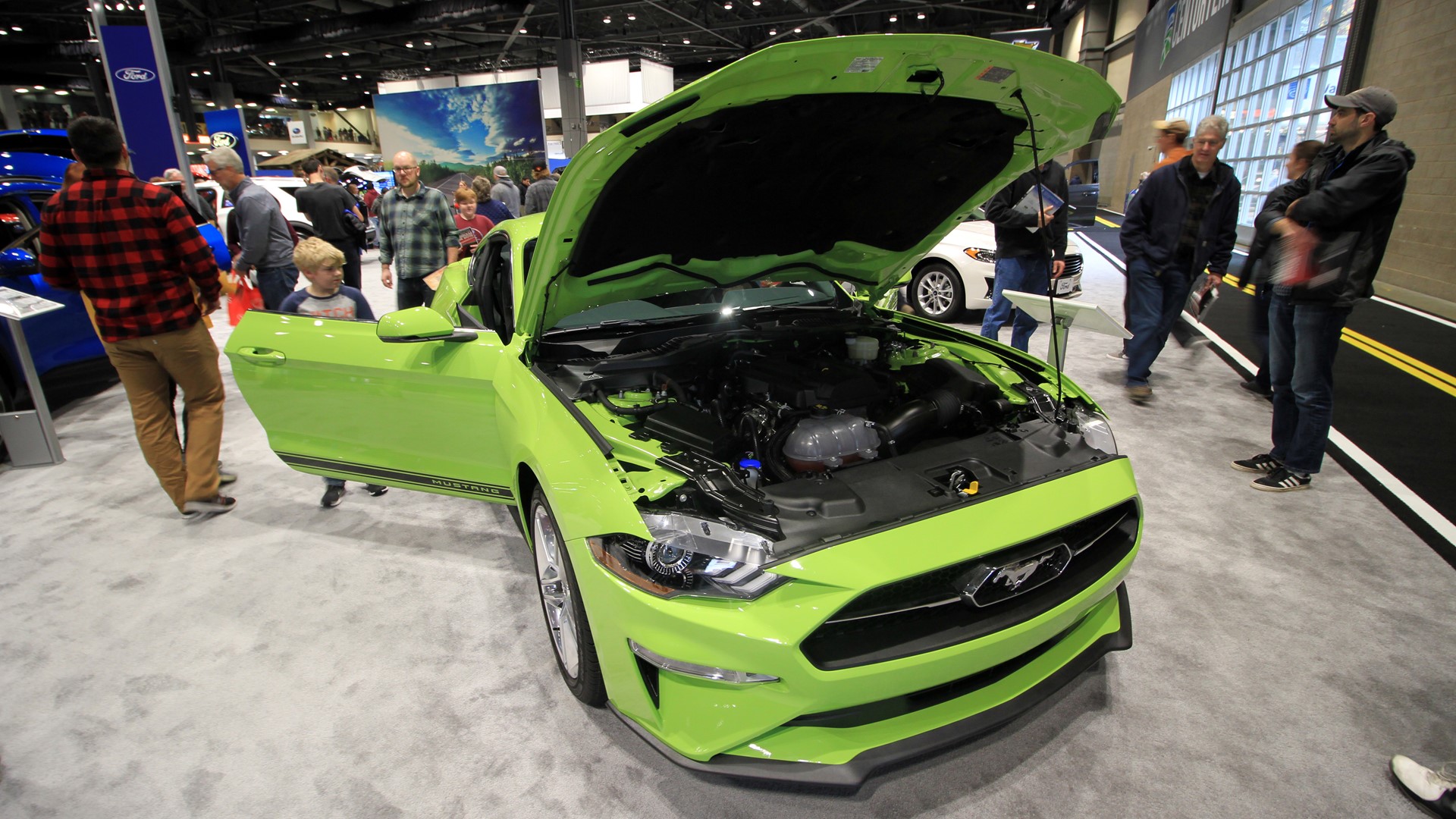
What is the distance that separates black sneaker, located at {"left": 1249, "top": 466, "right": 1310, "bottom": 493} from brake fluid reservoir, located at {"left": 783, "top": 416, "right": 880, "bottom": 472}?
2.63 meters

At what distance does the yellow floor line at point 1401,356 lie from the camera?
4922mm

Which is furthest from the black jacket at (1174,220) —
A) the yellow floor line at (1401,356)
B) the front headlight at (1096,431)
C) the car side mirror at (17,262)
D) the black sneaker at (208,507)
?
the car side mirror at (17,262)

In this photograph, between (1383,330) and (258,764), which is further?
(1383,330)

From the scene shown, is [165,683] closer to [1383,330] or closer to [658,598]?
[658,598]

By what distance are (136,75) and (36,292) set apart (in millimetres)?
3588

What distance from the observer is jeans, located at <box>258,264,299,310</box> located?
15.9ft

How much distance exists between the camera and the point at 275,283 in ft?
16.0

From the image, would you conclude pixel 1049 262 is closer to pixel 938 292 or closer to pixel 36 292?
pixel 938 292

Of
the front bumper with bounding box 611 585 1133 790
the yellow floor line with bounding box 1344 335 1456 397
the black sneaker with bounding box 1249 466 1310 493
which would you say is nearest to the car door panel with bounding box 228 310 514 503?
the front bumper with bounding box 611 585 1133 790

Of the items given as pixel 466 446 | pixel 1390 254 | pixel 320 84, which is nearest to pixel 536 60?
Answer: pixel 320 84

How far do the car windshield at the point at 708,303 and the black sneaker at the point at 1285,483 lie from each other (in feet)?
7.77

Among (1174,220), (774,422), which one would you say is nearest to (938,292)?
(1174,220)

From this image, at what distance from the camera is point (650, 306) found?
8.89 ft

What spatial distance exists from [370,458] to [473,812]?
60.4 inches
